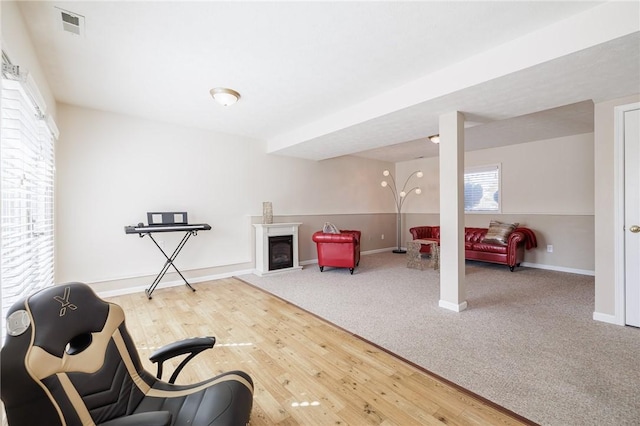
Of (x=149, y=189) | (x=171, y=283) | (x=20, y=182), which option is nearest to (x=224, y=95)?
(x=20, y=182)

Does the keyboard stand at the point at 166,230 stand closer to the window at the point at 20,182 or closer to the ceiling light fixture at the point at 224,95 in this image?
the window at the point at 20,182

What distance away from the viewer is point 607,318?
280 cm

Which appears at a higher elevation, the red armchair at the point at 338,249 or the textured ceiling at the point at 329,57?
the textured ceiling at the point at 329,57

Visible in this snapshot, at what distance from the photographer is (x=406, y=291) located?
3.88 m

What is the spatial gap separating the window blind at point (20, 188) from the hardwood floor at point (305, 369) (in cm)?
101

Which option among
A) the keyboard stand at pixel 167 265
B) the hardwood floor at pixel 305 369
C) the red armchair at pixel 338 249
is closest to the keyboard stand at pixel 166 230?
the keyboard stand at pixel 167 265

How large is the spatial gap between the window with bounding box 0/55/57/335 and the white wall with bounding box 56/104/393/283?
39.3 inches

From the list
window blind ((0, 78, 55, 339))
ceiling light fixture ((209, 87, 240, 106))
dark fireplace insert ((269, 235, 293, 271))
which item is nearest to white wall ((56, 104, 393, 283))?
dark fireplace insert ((269, 235, 293, 271))

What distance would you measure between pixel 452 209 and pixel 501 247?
2.89 metres

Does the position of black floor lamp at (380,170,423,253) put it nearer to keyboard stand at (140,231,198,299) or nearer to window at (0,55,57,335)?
keyboard stand at (140,231,198,299)

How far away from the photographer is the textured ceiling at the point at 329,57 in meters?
1.90

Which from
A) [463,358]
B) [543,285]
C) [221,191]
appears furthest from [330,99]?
[543,285]

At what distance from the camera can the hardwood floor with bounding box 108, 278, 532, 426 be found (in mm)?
1575

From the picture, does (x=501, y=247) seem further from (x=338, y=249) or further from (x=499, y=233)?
(x=338, y=249)
